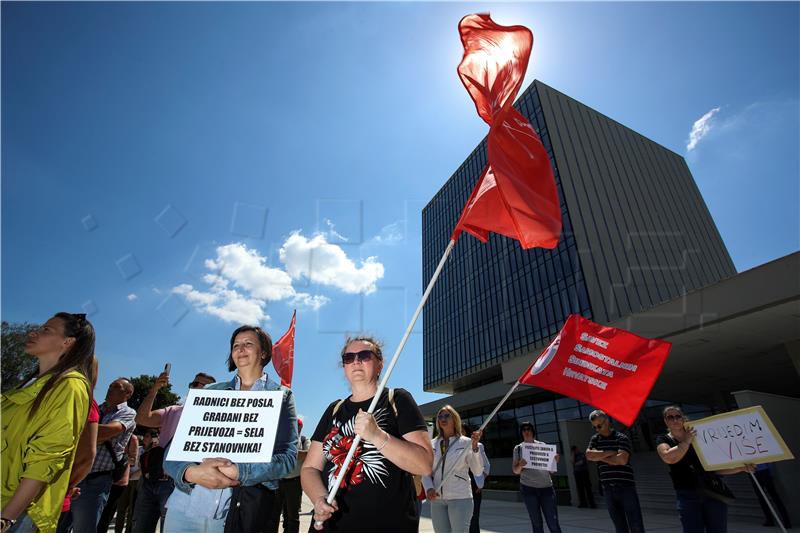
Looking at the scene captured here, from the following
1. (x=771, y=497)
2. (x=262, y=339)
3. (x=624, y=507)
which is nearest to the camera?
(x=262, y=339)

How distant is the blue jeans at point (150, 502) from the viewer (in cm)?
418

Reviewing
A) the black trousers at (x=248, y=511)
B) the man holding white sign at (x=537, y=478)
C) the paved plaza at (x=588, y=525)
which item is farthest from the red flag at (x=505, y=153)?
the paved plaza at (x=588, y=525)

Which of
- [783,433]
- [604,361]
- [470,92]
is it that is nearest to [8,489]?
[470,92]

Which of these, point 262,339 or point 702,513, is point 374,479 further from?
point 702,513

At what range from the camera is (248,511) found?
212cm

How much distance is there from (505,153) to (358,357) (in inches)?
80.0

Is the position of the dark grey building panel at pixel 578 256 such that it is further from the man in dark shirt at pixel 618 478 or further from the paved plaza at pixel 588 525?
the man in dark shirt at pixel 618 478

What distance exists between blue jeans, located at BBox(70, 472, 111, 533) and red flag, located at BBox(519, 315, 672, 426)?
4.80m

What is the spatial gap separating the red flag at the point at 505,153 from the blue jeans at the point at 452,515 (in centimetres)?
299

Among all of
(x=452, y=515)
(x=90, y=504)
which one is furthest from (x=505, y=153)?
(x=90, y=504)

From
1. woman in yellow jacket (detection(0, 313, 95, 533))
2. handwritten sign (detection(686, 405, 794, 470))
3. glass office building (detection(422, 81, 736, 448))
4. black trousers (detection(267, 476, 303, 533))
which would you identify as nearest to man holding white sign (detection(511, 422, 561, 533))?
handwritten sign (detection(686, 405, 794, 470))

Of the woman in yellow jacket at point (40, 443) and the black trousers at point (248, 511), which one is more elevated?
the woman in yellow jacket at point (40, 443)

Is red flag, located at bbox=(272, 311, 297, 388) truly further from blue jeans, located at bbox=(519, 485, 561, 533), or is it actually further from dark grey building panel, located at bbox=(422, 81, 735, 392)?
dark grey building panel, located at bbox=(422, 81, 735, 392)

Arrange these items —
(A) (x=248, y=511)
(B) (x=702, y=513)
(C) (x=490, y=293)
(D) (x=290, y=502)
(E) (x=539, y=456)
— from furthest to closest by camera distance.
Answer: (C) (x=490, y=293) → (E) (x=539, y=456) → (D) (x=290, y=502) → (B) (x=702, y=513) → (A) (x=248, y=511)
